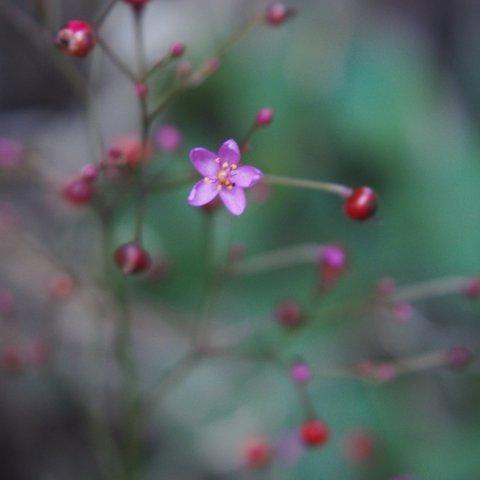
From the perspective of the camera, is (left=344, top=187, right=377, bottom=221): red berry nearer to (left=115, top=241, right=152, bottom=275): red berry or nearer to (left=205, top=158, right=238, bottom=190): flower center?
(left=205, top=158, right=238, bottom=190): flower center

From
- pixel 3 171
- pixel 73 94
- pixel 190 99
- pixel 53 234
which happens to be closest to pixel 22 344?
pixel 53 234

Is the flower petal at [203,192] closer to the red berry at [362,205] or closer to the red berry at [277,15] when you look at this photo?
the red berry at [362,205]

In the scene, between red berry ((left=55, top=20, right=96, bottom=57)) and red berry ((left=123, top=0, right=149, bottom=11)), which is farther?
red berry ((left=123, top=0, right=149, bottom=11))

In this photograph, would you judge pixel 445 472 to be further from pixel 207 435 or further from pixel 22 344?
pixel 22 344

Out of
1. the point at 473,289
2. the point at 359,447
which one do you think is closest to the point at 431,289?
the point at 473,289

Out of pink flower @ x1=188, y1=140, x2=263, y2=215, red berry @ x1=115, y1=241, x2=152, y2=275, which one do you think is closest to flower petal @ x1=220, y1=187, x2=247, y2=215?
pink flower @ x1=188, y1=140, x2=263, y2=215

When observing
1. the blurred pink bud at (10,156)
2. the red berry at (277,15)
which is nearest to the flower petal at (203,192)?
the red berry at (277,15)

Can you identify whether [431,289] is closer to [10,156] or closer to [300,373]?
[300,373]
